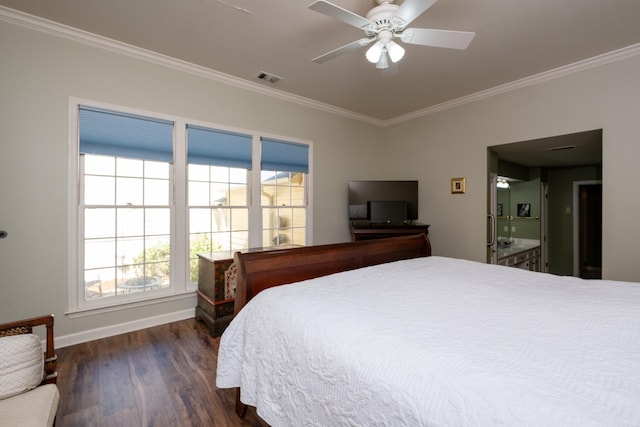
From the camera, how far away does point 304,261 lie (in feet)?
6.58

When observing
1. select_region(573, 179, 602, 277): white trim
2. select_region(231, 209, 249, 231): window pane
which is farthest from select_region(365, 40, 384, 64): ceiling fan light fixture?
select_region(573, 179, 602, 277): white trim

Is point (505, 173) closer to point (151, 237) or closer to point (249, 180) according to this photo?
point (249, 180)

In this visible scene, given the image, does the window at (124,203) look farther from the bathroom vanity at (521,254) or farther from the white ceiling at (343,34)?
the bathroom vanity at (521,254)

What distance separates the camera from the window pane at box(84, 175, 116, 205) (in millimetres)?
2717

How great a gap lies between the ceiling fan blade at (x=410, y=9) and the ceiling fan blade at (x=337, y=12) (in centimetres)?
21

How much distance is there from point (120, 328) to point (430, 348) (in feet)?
9.96

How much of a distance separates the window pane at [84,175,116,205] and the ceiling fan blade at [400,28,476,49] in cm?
297

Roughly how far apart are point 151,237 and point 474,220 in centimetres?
407

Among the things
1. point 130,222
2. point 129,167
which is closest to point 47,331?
point 130,222

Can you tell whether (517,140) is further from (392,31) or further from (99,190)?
(99,190)

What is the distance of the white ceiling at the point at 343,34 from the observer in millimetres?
2223

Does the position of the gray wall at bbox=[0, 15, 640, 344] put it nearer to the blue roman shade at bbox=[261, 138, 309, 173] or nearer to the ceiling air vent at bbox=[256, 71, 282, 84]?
the blue roman shade at bbox=[261, 138, 309, 173]

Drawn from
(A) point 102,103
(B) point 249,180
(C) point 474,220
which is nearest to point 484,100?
(C) point 474,220

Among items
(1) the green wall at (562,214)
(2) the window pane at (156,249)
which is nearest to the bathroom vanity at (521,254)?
(1) the green wall at (562,214)
